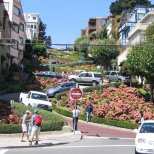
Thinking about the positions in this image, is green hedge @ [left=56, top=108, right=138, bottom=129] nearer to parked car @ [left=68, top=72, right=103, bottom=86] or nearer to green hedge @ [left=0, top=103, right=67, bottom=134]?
green hedge @ [left=0, top=103, right=67, bottom=134]

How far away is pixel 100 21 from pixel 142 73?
122 meters

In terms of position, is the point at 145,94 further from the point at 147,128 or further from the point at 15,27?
the point at 15,27

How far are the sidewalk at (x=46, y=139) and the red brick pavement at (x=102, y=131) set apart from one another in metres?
2.93

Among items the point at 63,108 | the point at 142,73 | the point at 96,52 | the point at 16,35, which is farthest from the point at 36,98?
the point at 96,52

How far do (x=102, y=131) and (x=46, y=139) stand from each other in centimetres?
853

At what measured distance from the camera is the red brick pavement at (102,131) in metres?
32.5

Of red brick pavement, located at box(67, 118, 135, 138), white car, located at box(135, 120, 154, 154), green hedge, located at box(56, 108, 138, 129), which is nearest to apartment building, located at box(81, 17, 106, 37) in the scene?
green hedge, located at box(56, 108, 138, 129)

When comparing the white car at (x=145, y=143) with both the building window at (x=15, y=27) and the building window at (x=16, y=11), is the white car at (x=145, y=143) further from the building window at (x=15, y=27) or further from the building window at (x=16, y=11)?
→ the building window at (x=16, y=11)

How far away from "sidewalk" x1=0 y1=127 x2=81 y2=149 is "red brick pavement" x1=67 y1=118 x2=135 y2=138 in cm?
293

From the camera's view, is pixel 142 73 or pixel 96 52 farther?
pixel 96 52

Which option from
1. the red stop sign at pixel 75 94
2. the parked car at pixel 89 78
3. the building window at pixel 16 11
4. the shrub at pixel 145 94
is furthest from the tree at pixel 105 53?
the red stop sign at pixel 75 94

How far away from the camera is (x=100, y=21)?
169 meters

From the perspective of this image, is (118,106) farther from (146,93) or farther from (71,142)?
(71,142)

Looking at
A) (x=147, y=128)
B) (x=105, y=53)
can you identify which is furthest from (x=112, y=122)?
(x=105, y=53)
